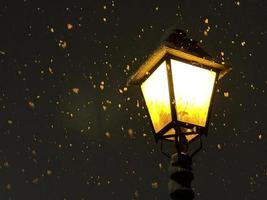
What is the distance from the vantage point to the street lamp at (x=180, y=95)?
460cm

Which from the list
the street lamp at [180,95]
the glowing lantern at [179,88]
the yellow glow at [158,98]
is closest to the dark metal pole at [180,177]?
the street lamp at [180,95]

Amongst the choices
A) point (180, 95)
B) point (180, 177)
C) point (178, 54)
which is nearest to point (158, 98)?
point (180, 95)

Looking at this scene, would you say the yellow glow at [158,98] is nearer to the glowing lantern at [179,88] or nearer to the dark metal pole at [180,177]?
the glowing lantern at [179,88]

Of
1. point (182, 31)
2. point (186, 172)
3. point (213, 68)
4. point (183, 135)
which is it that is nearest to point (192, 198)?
point (186, 172)

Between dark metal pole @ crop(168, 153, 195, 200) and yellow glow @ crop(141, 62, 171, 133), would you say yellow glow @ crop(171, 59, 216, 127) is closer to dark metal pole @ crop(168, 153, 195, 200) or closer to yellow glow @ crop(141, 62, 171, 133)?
yellow glow @ crop(141, 62, 171, 133)

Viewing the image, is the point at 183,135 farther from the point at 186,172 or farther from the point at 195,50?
the point at 195,50

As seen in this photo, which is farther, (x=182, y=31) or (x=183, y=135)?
(x=182, y=31)

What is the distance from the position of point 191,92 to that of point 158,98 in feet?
0.97

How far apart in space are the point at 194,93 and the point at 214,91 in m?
0.22

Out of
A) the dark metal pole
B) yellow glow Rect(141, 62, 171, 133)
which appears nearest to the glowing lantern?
yellow glow Rect(141, 62, 171, 133)

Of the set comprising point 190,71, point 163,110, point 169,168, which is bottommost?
point 169,168

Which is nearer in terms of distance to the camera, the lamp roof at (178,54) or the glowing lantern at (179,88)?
the glowing lantern at (179,88)

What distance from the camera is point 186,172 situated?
4656 mm

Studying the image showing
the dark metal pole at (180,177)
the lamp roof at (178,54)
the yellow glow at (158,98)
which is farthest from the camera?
the lamp roof at (178,54)
